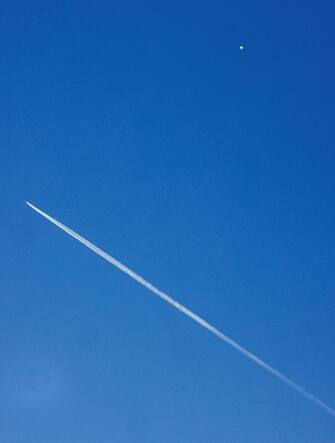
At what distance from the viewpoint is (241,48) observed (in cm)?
1066

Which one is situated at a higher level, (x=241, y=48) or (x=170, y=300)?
(x=241, y=48)

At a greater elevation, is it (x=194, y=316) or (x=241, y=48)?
(x=241, y=48)

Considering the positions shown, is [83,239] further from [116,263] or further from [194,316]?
[194,316]

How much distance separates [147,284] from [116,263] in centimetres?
113

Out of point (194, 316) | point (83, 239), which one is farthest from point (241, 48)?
point (194, 316)

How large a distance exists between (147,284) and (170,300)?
84cm

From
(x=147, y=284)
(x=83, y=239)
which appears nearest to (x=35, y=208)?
(x=83, y=239)

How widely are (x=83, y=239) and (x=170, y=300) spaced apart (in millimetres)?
3180

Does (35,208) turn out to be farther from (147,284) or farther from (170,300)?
(170,300)

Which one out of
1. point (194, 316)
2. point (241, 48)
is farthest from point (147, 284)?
point (241, 48)

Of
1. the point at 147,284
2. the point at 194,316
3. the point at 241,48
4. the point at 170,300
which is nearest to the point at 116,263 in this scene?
the point at 147,284

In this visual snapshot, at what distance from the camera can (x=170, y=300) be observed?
10344 millimetres

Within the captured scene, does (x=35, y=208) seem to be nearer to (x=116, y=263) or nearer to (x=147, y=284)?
(x=116, y=263)

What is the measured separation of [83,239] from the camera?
10281mm
